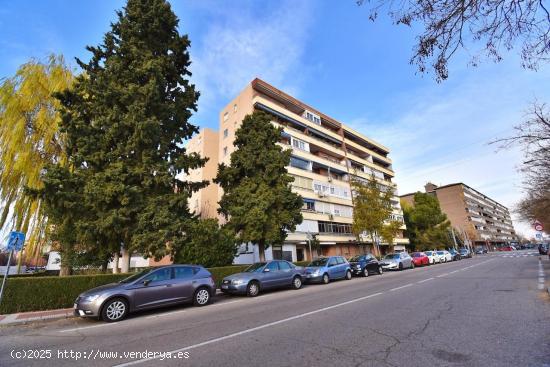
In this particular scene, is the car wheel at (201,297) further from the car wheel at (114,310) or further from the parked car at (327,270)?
the parked car at (327,270)

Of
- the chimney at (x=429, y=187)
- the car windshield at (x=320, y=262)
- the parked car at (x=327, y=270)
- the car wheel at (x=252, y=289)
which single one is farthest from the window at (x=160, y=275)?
the chimney at (x=429, y=187)

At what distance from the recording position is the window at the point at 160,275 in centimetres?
957

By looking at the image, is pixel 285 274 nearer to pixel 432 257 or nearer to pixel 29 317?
pixel 29 317

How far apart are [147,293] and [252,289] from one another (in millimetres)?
4855

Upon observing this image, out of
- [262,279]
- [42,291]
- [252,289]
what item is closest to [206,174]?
[262,279]

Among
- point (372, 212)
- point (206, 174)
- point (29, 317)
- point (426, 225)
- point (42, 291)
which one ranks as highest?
point (206, 174)

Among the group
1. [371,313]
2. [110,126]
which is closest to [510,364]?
[371,313]

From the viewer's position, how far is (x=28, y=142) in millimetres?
15555

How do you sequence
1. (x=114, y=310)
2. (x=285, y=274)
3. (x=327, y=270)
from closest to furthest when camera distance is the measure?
(x=114, y=310) → (x=285, y=274) → (x=327, y=270)

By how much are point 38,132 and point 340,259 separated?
19.0 metres

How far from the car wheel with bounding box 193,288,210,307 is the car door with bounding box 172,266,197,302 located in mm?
237

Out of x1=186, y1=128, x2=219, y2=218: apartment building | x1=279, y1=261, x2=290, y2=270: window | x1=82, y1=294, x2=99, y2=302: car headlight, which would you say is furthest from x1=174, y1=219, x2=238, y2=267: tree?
x1=186, y1=128, x2=219, y2=218: apartment building

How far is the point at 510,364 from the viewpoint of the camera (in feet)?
12.5

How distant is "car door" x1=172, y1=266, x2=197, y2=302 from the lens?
9.94 meters
